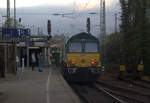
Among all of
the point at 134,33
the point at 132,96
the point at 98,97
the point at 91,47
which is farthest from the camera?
the point at 134,33

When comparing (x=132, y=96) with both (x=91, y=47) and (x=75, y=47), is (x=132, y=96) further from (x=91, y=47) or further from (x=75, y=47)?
(x=75, y=47)

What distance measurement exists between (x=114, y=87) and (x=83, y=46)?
130 inches

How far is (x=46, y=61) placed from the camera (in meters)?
44.9

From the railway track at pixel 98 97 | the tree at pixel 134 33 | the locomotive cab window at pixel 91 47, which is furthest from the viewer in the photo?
the tree at pixel 134 33

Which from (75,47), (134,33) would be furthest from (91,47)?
(134,33)

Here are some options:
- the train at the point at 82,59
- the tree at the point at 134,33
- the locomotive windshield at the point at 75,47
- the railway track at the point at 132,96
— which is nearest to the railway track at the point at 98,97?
the railway track at the point at 132,96

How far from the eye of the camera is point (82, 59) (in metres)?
19.0

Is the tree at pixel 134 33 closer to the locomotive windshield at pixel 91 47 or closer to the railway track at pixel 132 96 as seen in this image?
the locomotive windshield at pixel 91 47

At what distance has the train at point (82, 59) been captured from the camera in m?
18.7

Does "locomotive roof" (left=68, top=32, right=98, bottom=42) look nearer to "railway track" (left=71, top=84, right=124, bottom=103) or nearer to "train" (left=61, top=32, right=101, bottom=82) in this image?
"train" (left=61, top=32, right=101, bottom=82)

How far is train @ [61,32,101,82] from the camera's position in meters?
18.7

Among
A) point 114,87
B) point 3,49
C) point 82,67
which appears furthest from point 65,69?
point 3,49

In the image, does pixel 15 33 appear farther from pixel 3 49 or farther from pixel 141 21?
pixel 141 21

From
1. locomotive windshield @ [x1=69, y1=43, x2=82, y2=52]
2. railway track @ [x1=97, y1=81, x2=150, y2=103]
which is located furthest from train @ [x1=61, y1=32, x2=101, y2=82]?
railway track @ [x1=97, y1=81, x2=150, y2=103]
